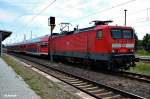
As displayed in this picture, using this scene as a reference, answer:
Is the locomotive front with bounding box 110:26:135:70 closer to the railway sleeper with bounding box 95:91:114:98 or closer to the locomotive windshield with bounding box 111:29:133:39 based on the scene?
the locomotive windshield with bounding box 111:29:133:39

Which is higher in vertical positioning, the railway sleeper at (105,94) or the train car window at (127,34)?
the train car window at (127,34)

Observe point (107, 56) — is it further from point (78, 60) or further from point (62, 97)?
point (62, 97)

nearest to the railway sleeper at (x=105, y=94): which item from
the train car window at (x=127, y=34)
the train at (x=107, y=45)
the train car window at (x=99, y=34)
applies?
the train at (x=107, y=45)

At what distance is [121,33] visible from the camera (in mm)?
23531

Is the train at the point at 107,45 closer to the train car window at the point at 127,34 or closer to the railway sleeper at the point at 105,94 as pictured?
the train car window at the point at 127,34

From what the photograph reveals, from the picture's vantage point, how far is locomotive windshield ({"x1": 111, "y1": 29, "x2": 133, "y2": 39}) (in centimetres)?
2309

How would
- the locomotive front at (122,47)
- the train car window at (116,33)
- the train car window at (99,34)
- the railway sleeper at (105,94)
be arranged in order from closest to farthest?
the railway sleeper at (105,94) < the locomotive front at (122,47) < the train car window at (116,33) < the train car window at (99,34)

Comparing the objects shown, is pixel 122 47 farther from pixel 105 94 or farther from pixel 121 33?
pixel 105 94

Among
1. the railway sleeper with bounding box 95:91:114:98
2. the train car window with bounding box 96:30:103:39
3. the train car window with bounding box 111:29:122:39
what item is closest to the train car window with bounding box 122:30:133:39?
the train car window with bounding box 111:29:122:39

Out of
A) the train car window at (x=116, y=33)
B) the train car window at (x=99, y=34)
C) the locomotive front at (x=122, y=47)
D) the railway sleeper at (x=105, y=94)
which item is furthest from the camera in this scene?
the train car window at (x=99, y=34)

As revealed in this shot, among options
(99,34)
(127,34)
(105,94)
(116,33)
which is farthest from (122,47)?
(105,94)

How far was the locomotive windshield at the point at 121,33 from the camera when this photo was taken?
23094 millimetres

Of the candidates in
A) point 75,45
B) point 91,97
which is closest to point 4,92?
point 91,97

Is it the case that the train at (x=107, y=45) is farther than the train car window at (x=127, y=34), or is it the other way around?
the train car window at (x=127, y=34)
